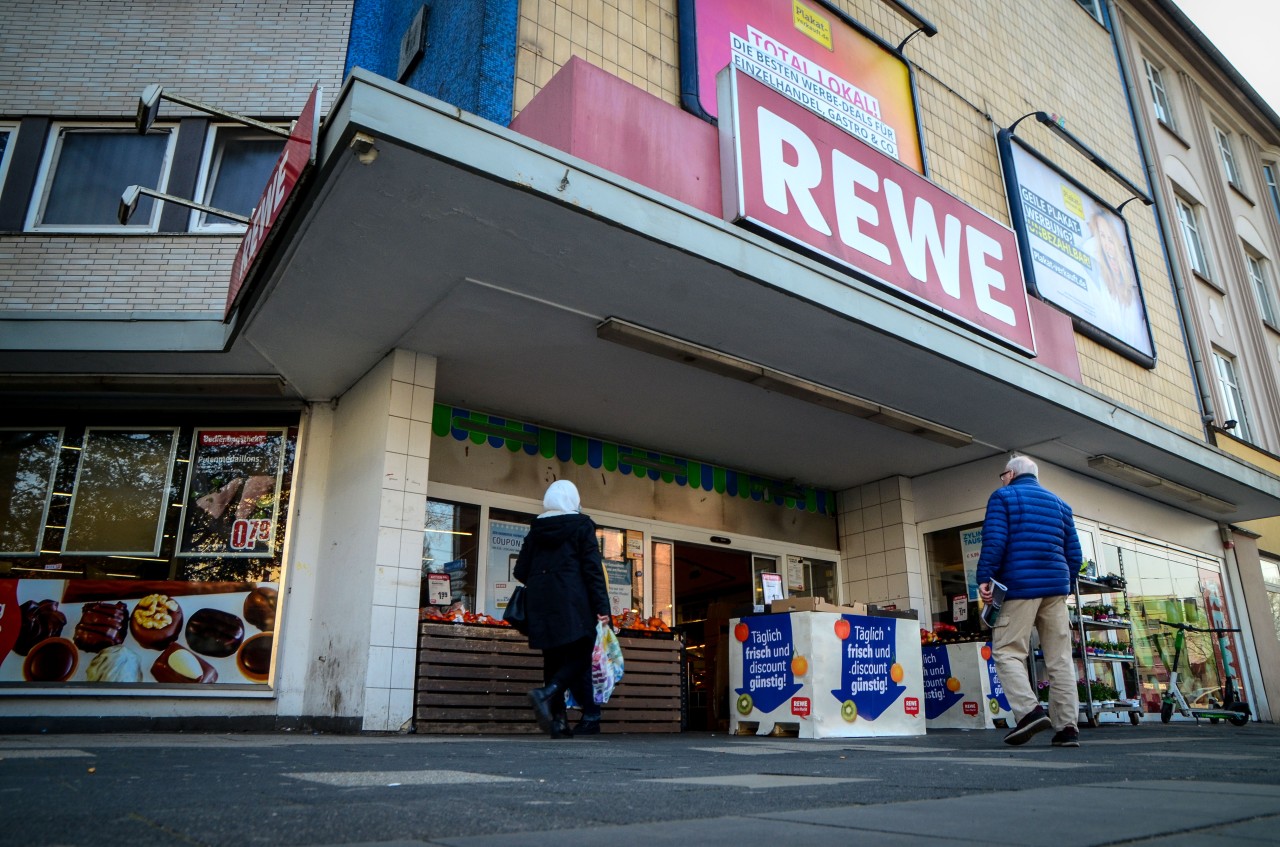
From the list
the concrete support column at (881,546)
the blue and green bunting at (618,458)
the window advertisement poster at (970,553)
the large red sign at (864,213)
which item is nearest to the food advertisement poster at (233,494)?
the blue and green bunting at (618,458)

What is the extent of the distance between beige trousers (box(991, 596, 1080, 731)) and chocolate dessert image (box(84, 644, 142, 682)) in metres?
6.91

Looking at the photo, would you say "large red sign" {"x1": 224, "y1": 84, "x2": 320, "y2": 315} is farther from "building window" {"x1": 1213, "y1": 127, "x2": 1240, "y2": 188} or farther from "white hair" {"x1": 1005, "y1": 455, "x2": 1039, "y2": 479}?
"building window" {"x1": 1213, "y1": 127, "x2": 1240, "y2": 188}

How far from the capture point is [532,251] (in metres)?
6.22

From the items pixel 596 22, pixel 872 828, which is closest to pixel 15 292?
pixel 596 22

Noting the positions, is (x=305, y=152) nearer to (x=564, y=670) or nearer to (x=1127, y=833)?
(x=564, y=670)

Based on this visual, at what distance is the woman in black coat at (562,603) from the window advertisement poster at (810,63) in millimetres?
4429

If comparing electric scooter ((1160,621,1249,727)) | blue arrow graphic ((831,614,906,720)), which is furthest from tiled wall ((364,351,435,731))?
electric scooter ((1160,621,1249,727))

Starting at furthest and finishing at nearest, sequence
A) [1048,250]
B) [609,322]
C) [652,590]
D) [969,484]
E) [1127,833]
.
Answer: [1048,250] < [969,484] < [652,590] < [609,322] < [1127,833]

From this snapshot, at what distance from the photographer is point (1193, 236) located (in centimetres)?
1764

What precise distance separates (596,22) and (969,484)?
6734mm

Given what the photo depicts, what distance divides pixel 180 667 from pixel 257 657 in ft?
2.06

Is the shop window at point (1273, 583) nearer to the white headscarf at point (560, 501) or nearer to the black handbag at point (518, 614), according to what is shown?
the white headscarf at point (560, 501)

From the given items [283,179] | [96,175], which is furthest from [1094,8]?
[96,175]

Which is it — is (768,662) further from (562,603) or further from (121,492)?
(121,492)
